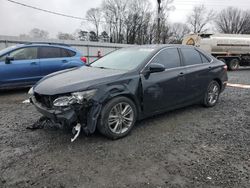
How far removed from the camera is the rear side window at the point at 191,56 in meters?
5.14

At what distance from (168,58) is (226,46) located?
15.0m

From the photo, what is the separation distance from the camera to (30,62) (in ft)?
24.0

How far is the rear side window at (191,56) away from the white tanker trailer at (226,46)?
503 inches

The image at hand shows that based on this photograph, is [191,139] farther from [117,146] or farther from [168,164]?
[117,146]

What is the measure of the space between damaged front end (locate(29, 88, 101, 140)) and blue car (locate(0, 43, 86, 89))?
13.5 ft

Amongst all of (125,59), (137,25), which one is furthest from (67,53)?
(137,25)

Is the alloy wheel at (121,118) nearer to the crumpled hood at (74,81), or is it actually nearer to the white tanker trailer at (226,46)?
the crumpled hood at (74,81)

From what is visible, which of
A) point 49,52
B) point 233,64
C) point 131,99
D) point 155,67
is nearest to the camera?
point 131,99

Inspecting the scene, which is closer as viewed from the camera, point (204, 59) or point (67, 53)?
point (204, 59)

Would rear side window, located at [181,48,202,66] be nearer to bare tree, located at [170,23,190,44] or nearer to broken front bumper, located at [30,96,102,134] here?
broken front bumper, located at [30,96,102,134]

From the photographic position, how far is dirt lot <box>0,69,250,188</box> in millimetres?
2729

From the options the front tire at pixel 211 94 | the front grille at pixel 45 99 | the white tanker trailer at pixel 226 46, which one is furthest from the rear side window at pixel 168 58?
the white tanker trailer at pixel 226 46

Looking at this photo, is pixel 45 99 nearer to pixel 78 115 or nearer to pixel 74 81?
pixel 74 81

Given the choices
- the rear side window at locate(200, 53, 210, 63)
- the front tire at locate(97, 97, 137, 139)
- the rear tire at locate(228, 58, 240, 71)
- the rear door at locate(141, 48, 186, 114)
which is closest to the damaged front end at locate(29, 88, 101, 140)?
the front tire at locate(97, 97, 137, 139)
